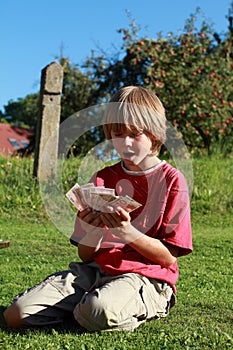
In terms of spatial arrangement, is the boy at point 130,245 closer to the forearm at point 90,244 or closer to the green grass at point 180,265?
the forearm at point 90,244

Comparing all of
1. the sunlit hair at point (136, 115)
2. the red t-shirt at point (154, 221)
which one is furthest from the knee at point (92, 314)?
the sunlit hair at point (136, 115)

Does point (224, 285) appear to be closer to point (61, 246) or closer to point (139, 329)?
point (139, 329)

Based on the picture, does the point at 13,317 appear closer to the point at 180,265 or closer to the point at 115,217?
the point at 115,217

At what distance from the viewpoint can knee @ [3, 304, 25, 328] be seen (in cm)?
317

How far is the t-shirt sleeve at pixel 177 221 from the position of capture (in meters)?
3.21

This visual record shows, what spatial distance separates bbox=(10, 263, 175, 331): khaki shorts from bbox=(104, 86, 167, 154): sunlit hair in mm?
789

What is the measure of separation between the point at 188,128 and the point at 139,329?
38.5 feet

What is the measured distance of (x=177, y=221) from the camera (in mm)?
3242

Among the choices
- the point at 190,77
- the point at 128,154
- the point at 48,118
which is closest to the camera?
the point at 128,154

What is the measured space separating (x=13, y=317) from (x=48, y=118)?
19.6 ft

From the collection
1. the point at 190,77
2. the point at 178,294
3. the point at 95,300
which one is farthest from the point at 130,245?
the point at 190,77

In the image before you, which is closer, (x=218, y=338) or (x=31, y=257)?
(x=218, y=338)

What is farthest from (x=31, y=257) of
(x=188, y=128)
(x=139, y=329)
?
(x=188, y=128)

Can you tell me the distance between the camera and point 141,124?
3244 millimetres
